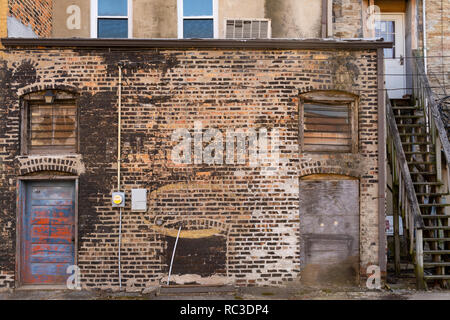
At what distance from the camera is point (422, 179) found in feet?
31.9

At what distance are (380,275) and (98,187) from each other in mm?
5785

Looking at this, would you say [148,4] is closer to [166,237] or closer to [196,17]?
[196,17]

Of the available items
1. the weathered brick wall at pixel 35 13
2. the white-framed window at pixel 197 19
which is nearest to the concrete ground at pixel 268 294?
the weathered brick wall at pixel 35 13

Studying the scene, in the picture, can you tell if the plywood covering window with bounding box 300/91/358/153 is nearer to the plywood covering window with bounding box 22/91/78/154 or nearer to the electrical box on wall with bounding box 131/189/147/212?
the electrical box on wall with bounding box 131/189/147/212

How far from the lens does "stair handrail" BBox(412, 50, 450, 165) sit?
332 inches

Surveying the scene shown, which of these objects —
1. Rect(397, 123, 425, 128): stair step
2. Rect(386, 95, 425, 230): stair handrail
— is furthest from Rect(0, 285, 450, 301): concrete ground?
Rect(397, 123, 425, 128): stair step

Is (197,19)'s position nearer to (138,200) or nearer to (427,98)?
(138,200)

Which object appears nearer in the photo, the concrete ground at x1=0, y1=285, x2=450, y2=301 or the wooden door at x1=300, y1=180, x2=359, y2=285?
the concrete ground at x1=0, y1=285, x2=450, y2=301

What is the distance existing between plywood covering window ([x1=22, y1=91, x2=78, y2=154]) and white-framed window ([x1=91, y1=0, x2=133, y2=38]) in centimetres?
285

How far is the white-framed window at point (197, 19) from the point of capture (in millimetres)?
10141

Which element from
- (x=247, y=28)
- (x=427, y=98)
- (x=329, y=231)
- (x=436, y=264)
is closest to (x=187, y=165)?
(x=329, y=231)

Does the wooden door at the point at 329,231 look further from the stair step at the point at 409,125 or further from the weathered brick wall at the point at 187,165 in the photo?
the stair step at the point at 409,125

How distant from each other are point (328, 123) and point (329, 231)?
218 centimetres

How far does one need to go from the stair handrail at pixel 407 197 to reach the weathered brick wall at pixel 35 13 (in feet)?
26.8
